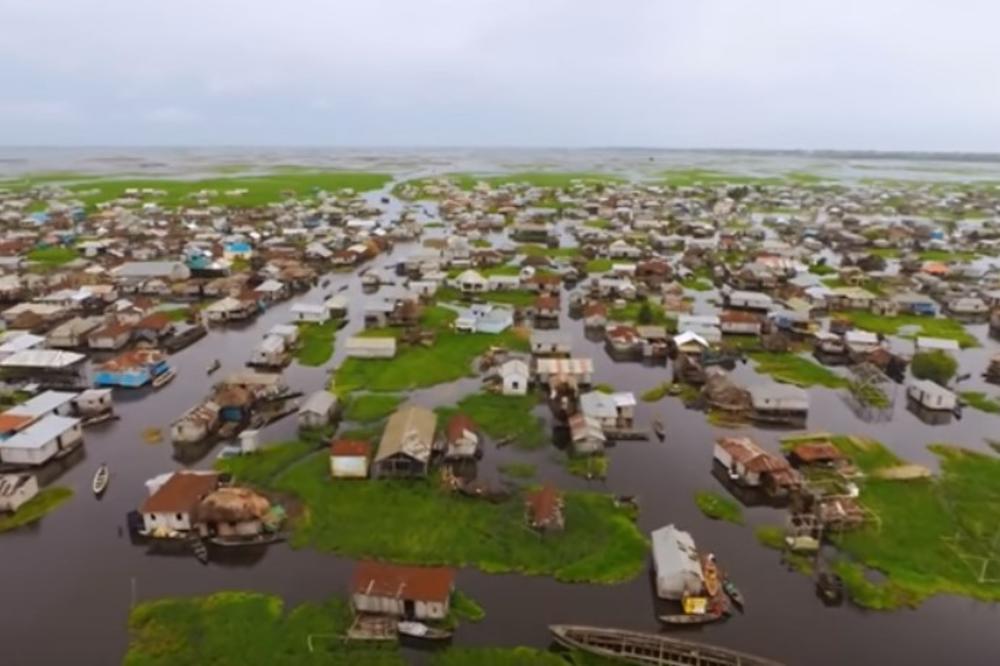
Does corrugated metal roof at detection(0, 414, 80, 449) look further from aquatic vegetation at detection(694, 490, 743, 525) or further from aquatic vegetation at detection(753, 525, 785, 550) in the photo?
aquatic vegetation at detection(753, 525, 785, 550)

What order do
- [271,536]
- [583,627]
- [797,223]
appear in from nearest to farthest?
[583,627] → [271,536] → [797,223]

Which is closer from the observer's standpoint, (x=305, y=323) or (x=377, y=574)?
(x=377, y=574)

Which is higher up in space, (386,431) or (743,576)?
(386,431)

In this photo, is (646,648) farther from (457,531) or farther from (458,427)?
(458,427)

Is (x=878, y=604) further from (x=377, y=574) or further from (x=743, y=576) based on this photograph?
(x=377, y=574)

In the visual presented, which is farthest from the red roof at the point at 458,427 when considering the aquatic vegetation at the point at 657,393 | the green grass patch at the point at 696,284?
the green grass patch at the point at 696,284

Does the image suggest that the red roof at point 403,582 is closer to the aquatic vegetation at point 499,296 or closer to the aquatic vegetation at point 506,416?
the aquatic vegetation at point 506,416

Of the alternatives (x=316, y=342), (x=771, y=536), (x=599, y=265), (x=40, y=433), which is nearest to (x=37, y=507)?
(x=40, y=433)

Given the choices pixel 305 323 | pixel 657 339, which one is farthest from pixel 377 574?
pixel 305 323
